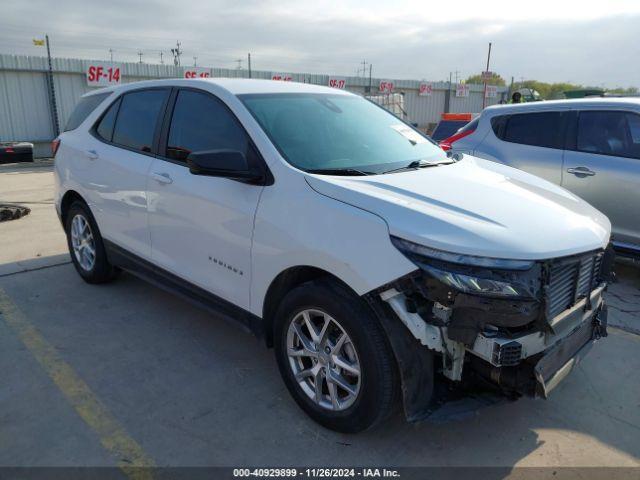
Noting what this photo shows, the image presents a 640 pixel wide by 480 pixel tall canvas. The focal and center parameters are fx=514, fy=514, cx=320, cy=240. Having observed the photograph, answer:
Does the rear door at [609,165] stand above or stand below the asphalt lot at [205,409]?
above

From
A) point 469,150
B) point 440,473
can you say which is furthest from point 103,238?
point 469,150

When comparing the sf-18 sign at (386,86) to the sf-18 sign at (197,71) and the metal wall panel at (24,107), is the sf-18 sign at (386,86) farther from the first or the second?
the metal wall panel at (24,107)

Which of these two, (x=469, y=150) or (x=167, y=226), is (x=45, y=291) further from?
(x=469, y=150)

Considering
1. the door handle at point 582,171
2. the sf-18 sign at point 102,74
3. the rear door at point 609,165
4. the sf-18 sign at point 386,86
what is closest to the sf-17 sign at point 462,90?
the sf-18 sign at point 386,86

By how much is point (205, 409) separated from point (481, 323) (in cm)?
171

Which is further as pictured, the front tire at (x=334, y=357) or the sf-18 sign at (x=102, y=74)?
the sf-18 sign at (x=102, y=74)

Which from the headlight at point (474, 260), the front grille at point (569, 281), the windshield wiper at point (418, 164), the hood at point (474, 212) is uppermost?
the windshield wiper at point (418, 164)

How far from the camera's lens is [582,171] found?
5262mm

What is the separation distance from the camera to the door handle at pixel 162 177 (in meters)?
3.54

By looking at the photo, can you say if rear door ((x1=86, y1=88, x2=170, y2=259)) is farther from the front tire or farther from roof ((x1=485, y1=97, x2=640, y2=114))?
roof ((x1=485, y1=97, x2=640, y2=114))

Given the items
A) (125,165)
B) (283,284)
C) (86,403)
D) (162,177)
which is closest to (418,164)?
(283,284)

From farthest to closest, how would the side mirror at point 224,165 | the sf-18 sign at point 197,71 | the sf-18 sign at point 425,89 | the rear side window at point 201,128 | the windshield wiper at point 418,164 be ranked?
the sf-18 sign at point 425,89
the sf-18 sign at point 197,71
the rear side window at point 201,128
the windshield wiper at point 418,164
the side mirror at point 224,165

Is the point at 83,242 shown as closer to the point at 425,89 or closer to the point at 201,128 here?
the point at 201,128

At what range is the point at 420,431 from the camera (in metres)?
2.85
